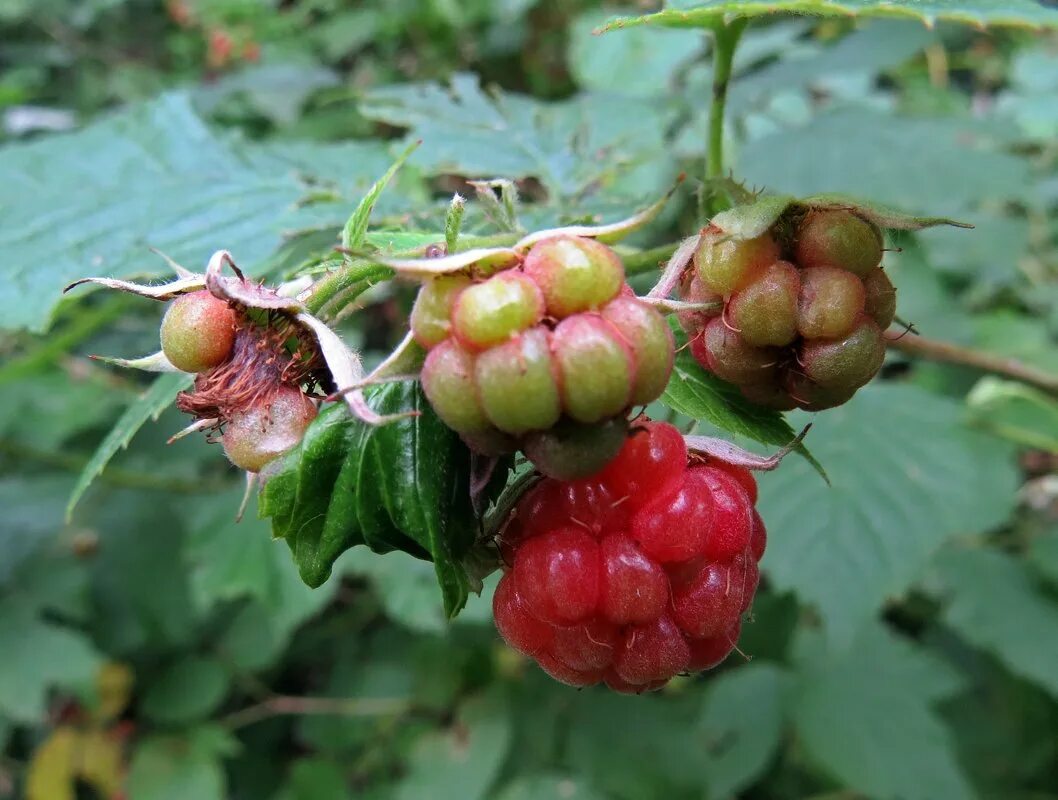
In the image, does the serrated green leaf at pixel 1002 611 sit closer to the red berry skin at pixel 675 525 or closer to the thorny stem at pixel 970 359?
the thorny stem at pixel 970 359

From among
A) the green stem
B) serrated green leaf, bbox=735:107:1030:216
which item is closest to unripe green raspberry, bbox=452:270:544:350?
the green stem

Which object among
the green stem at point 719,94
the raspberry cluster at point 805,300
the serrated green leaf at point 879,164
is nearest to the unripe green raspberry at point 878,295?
the raspberry cluster at point 805,300

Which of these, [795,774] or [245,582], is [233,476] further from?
[795,774]

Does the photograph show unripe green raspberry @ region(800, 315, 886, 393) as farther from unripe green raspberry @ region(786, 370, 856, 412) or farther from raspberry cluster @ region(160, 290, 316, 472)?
raspberry cluster @ region(160, 290, 316, 472)

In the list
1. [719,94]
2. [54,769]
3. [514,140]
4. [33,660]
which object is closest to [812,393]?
[719,94]

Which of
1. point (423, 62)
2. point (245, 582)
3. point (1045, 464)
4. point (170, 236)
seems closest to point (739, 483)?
point (170, 236)

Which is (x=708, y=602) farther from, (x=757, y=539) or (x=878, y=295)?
(x=878, y=295)
